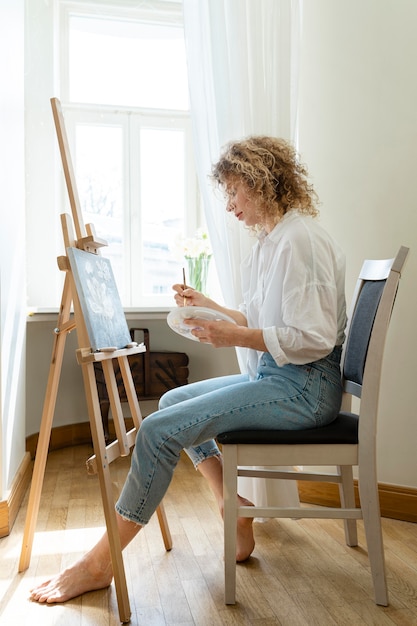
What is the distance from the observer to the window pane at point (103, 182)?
392 centimetres

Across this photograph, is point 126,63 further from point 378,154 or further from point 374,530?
point 374,530

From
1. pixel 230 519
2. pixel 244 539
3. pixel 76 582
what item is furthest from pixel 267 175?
pixel 76 582

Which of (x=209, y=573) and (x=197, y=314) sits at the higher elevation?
(x=197, y=314)

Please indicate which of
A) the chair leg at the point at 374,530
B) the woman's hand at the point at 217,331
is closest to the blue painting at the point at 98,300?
the woman's hand at the point at 217,331

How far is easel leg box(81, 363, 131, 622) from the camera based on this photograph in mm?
1718

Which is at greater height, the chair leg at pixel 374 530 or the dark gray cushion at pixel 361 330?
the dark gray cushion at pixel 361 330

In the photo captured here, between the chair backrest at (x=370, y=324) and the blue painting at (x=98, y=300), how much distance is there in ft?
2.40

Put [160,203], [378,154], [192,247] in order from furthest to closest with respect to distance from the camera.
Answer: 1. [160,203]
2. [192,247]
3. [378,154]

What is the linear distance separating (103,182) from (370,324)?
2513mm

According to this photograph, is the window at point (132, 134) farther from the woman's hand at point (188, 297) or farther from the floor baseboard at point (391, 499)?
the woman's hand at point (188, 297)

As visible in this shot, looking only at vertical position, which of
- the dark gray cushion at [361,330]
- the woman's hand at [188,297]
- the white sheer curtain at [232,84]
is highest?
the white sheer curtain at [232,84]

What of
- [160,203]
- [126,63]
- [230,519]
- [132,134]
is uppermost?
[126,63]

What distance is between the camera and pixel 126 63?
3.99 metres

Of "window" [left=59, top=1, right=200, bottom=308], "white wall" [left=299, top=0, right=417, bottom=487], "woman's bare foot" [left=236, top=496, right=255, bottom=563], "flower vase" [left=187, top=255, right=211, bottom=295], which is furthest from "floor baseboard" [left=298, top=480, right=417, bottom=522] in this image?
"window" [left=59, top=1, right=200, bottom=308]
